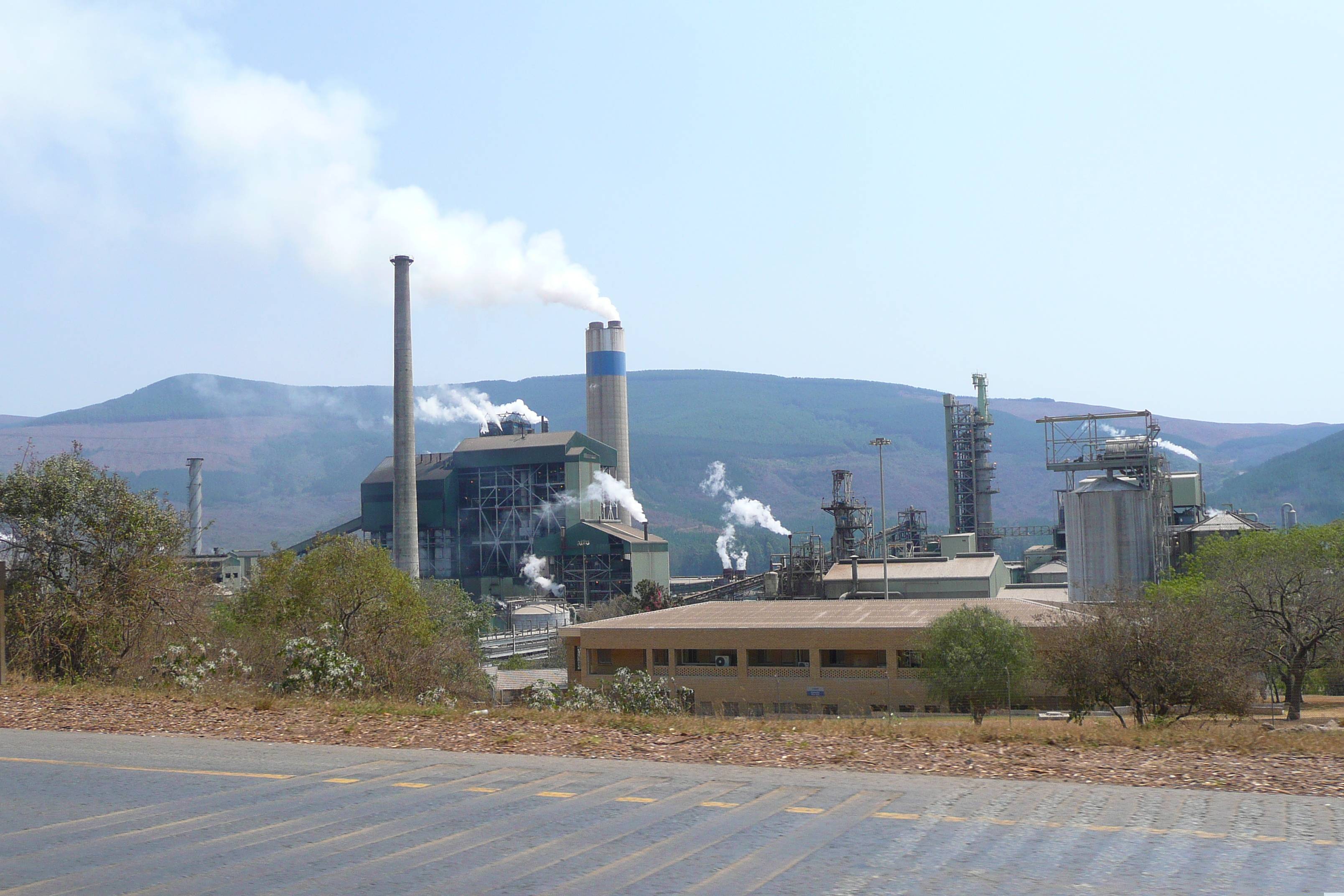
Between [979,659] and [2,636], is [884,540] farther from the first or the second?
[2,636]

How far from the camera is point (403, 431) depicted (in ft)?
252

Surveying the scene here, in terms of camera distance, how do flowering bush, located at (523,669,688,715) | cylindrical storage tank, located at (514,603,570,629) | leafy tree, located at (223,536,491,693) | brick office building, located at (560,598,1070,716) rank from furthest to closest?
cylindrical storage tank, located at (514,603,570,629), brick office building, located at (560,598,1070,716), leafy tree, located at (223,536,491,693), flowering bush, located at (523,669,688,715)

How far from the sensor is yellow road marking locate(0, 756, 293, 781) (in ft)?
32.9

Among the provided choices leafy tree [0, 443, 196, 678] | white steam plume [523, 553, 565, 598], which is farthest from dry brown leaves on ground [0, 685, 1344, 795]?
white steam plume [523, 553, 565, 598]

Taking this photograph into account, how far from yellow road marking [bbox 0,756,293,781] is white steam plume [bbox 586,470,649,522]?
81086mm

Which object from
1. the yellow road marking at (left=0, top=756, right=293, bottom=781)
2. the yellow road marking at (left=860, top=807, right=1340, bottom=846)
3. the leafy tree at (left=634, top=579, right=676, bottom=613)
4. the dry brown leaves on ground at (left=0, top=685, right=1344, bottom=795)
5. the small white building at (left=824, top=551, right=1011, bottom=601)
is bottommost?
the leafy tree at (left=634, top=579, right=676, bottom=613)

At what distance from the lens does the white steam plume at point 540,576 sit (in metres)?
88.6

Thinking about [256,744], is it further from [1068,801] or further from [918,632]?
[918,632]

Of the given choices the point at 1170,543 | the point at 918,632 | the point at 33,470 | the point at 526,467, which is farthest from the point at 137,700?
the point at 526,467

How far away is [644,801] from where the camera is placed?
29.1ft

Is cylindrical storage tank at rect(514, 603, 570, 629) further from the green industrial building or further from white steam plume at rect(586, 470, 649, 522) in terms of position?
white steam plume at rect(586, 470, 649, 522)

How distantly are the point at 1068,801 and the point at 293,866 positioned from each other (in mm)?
5880

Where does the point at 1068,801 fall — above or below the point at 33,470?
below

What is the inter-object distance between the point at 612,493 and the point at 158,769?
85451 mm
